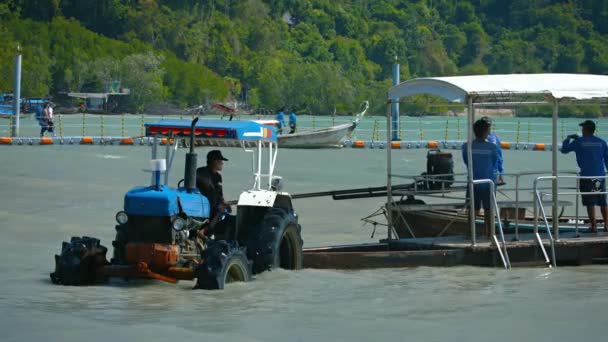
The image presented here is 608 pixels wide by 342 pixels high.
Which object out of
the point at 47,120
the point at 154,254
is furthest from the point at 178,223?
the point at 47,120

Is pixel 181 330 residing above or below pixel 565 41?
below

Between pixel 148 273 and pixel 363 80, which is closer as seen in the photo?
pixel 148 273

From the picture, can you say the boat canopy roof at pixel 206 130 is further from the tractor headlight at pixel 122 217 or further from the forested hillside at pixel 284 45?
the forested hillside at pixel 284 45

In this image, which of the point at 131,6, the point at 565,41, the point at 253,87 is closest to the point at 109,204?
the point at 253,87

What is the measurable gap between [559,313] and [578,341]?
4.85ft

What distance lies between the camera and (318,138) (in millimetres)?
53438

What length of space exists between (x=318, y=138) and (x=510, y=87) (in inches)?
1501

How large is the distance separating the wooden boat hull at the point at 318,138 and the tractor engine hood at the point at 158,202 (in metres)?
39.3

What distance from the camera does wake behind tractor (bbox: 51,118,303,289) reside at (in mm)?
12695

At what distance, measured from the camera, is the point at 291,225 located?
1426 centimetres

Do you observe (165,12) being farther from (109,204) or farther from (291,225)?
(291,225)

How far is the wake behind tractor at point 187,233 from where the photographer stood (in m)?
12.7

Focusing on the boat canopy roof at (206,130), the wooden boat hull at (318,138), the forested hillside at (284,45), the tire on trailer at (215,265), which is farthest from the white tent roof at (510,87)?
the forested hillside at (284,45)

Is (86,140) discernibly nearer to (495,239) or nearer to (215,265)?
(495,239)
